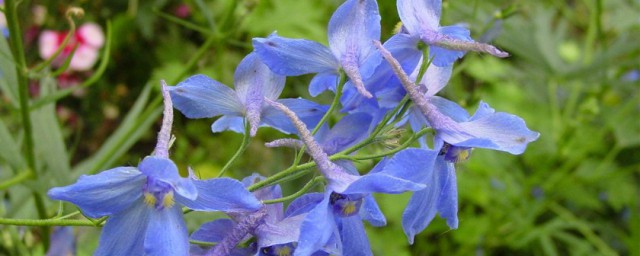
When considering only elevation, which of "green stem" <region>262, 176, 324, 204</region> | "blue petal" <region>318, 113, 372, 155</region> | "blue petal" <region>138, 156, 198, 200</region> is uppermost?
"blue petal" <region>138, 156, 198, 200</region>

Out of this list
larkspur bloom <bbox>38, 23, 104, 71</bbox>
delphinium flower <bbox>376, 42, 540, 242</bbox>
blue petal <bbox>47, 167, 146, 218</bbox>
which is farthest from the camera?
larkspur bloom <bbox>38, 23, 104, 71</bbox>

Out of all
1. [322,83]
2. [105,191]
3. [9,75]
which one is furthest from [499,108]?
[105,191]

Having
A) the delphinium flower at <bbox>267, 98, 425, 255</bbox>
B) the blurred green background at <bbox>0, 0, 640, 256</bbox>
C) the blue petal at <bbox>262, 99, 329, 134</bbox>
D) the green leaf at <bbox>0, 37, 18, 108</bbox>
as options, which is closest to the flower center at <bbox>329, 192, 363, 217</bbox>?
the delphinium flower at <bbox>267, 98, 425, 255</bbox>

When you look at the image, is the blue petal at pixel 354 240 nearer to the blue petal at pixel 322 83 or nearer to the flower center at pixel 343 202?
the flower center at pixel 343 202

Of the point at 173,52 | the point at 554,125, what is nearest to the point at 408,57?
the point at 554,125

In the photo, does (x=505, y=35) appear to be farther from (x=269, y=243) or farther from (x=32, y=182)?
(x=269, y=243)

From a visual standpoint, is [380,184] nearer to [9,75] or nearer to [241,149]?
[241,149]

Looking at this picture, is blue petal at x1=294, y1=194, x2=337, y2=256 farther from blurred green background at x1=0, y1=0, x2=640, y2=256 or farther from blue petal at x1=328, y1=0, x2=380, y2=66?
blurred green background at x1=0, y1=0, x2=640, y2=256
